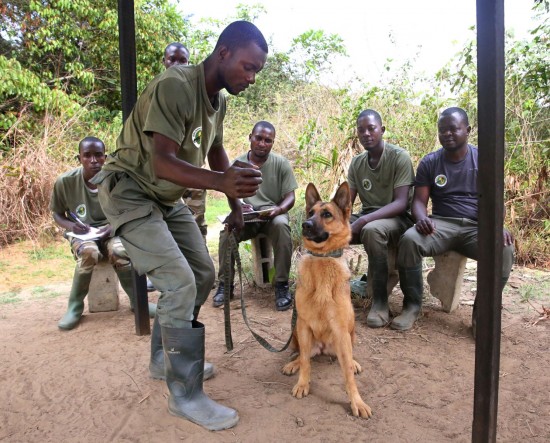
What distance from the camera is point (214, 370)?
3428 mm

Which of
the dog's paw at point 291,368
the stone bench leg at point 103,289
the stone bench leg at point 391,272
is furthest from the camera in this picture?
the stone bench leg at point 391,272

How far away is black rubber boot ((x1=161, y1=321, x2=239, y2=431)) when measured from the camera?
8.79 feet

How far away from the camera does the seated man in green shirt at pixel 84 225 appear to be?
14.3 feet

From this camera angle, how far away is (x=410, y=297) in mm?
4359

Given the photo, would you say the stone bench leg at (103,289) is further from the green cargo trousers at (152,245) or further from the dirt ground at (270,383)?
the green cargo trousers at (152,245)

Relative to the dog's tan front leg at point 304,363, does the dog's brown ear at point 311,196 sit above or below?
above

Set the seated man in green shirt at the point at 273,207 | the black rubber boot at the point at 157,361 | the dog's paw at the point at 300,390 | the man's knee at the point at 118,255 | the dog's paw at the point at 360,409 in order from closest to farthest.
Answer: the dog's paw at the point at 360,409
the dog's paw at the point at 300,390
the black rubber boot at the point at 157,361
the man's knee at the point at 118,255
the seated man in green shirt at the point at 273,207

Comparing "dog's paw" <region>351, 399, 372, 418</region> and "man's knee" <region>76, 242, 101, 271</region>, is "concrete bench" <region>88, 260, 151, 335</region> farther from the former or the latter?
"dog's paw" <region>351, 399, 372, 418</region>

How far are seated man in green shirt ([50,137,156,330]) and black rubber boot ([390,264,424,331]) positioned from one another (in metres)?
2.46

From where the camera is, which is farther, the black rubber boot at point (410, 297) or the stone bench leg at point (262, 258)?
the stone bench leg at point (262, 258)

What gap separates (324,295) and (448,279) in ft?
6.42

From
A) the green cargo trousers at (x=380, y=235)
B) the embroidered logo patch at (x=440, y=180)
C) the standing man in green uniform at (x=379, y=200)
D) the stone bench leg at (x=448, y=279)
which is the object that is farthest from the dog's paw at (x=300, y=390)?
the embroidered logo patch at (x=440, y=180)

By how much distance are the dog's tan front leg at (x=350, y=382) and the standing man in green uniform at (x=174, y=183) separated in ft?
2.49

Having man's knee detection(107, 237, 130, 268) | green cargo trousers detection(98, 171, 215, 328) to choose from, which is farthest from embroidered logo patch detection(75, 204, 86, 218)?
green cargo trousers detection(98, 171, 215, 328)
